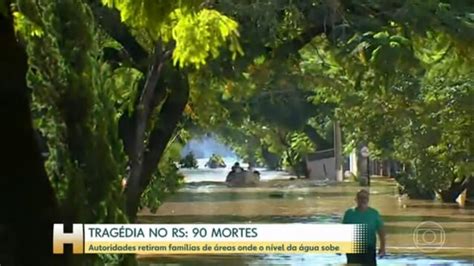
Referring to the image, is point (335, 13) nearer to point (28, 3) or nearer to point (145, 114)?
point (145, 114)

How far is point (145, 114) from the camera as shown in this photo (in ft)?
35.4

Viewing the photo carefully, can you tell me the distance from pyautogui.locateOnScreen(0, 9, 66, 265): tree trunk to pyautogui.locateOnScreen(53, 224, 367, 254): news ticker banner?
219 centimetres

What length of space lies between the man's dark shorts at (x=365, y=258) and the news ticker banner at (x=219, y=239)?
50 mm

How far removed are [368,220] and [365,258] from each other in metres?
0.36

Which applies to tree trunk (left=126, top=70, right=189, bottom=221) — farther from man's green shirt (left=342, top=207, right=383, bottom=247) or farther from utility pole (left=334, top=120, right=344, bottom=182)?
man's green shirt (left=342, top=207, right=383, bottom=247)

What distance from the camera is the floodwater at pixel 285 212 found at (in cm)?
986

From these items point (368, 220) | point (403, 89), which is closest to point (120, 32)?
point (368, 220)

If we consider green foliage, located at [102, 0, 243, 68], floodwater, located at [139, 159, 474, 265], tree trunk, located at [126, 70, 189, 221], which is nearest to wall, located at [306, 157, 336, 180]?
floodwater, located at [139, 159, 474, 265]

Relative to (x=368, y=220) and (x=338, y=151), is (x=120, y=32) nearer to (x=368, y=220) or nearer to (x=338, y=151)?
(x=368, y=220)

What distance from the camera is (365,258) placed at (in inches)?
337

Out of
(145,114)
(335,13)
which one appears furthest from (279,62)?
(145,114)

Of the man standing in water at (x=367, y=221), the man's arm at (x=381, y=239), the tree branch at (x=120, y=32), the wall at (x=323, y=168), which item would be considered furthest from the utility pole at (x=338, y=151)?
the man standing in water at (x=367, y=221)

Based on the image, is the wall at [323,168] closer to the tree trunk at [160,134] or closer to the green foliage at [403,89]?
the green foliage at [403,89]

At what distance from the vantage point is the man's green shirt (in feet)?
28.5
